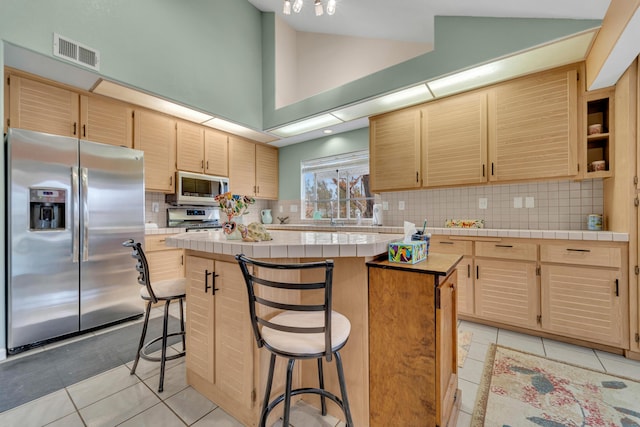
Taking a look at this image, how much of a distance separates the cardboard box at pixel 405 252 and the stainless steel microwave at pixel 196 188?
9.59 ft

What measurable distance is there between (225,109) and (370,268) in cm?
315

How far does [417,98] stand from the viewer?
305cm

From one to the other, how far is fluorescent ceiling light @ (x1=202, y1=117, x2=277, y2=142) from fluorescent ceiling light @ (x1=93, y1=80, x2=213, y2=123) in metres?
0.13

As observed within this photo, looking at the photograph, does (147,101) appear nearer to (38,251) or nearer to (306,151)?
(38,251)

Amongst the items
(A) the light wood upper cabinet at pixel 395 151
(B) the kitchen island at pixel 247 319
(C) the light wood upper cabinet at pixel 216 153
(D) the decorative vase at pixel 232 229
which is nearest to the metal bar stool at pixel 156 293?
(B) the kitchen island at pixel 247 319

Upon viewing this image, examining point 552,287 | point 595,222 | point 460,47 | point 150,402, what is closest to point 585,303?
point 552,287

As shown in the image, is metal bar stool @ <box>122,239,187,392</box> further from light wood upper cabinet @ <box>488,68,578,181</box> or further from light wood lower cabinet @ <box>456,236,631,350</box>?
light wood upper cabinet @ <box>488,68,578,181</box>

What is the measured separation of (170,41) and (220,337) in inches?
125

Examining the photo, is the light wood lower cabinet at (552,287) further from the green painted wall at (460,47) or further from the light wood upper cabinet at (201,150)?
the light wood upper cabinet at (201,150)

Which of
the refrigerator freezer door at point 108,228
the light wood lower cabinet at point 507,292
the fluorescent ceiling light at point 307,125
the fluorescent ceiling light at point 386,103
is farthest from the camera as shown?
the fluorescent ceiling light at point 307,125

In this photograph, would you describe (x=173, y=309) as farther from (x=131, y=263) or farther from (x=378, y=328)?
(x=378, y=328)

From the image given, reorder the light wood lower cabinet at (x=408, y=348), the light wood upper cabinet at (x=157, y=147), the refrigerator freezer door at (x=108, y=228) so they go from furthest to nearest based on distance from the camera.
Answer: the light wood upper cabinet at (x=157, y=147)
the refrigerator freezer door at (x=108, y=228)
the light wood lower cabinet at (x=408, y=348)

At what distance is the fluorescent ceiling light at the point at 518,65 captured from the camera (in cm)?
212

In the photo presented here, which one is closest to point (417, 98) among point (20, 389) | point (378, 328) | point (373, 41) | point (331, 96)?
point (331, 96)
